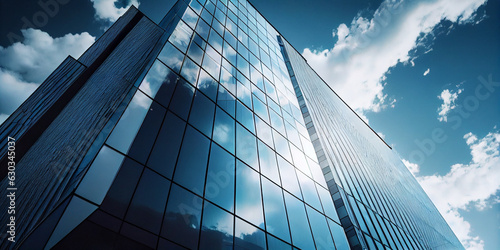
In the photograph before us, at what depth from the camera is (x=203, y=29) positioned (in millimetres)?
15250

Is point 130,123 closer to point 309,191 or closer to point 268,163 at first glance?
point 268,163

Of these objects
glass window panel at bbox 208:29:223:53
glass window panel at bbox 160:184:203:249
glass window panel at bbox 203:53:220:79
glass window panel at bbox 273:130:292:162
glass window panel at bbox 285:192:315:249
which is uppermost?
glass window panel at bbox 208:29:223:53

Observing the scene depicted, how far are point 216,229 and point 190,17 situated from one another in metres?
12.5

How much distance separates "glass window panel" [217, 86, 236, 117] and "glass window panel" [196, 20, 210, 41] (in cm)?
414

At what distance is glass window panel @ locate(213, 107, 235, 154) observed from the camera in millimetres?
10507

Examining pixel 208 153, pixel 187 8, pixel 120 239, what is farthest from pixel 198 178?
pixel 187 8

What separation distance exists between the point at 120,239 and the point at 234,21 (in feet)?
64.3

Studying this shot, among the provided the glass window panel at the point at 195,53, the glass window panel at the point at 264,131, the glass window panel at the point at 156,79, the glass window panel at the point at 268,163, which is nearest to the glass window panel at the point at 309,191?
the glass window panel at the point at 268,163

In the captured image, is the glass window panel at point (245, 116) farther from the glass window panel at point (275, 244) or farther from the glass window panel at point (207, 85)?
the glass window panel at point (275, 244)

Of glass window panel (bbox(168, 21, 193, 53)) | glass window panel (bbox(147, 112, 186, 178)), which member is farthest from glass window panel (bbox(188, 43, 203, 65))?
glass window panel (bbox(147, 112, 186, 178))

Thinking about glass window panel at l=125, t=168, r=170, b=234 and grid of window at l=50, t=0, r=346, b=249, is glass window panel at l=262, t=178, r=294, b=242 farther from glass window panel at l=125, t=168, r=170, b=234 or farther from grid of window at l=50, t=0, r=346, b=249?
glass window panel at l=125, t=168, r=170, b=234

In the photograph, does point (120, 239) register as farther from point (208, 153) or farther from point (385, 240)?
point (385, 240)

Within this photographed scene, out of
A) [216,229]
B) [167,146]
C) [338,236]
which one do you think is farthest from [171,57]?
[338,236]

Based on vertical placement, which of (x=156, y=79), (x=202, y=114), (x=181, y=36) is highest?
(x=181, y=36)
